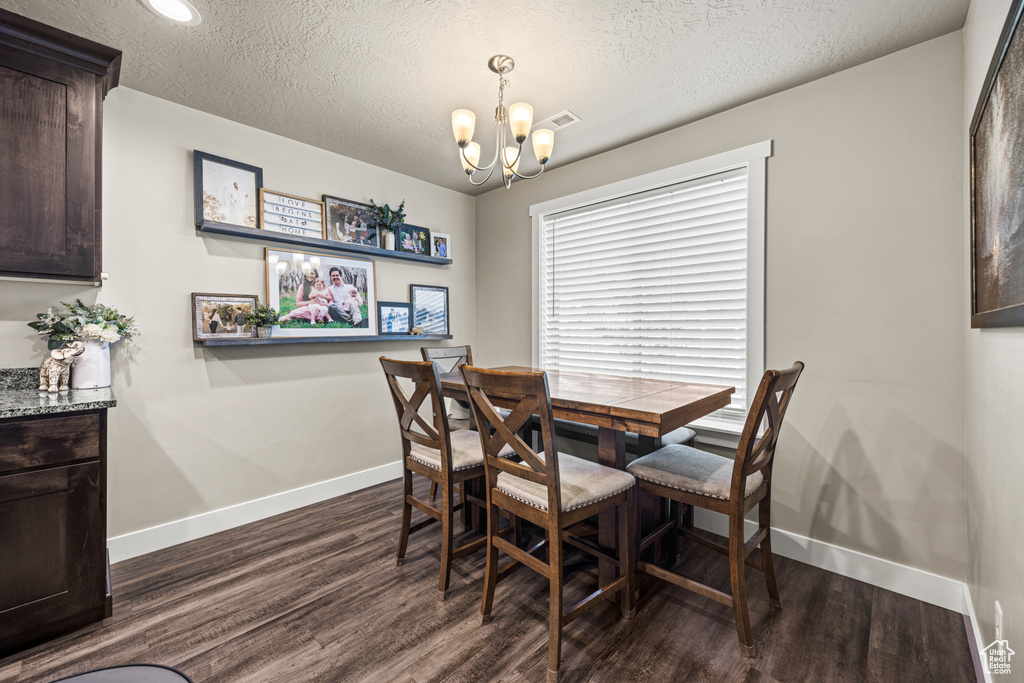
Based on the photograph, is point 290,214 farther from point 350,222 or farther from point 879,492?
point 879,492

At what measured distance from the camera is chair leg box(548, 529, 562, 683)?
1.51 metres

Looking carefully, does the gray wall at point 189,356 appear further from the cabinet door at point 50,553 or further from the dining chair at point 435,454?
the dining chair at point 435,454

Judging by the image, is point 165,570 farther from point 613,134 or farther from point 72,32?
point 613,134

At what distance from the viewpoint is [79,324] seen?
211cm

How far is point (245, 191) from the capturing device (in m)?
2.76

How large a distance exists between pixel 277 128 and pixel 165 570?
105 inches

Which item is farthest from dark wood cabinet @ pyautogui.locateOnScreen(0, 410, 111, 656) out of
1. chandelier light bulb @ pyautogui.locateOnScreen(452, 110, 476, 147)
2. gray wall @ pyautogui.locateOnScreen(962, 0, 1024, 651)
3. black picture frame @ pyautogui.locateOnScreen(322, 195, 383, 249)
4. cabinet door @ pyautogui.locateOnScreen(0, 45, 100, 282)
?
gray wall @ pyautogui.locateOnScreen(962, 0, 1024, 651)

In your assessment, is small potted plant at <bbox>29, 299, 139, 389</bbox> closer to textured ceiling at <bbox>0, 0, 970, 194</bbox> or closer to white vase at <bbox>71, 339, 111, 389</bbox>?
white vase at <bbox>71, 339, 111, 389</bbox>

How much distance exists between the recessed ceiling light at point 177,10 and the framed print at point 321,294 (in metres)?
1.30

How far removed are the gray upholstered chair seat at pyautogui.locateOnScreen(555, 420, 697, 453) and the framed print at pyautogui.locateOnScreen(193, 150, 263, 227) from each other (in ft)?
7.73

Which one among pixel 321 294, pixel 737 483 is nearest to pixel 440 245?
pixel 321 294

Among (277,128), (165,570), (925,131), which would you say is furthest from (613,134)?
(165,570)

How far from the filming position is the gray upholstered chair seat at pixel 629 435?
7.58ft

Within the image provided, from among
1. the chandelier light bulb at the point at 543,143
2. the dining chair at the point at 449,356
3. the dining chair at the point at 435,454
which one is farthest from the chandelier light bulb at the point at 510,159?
the dining chair at the point at 449,356
